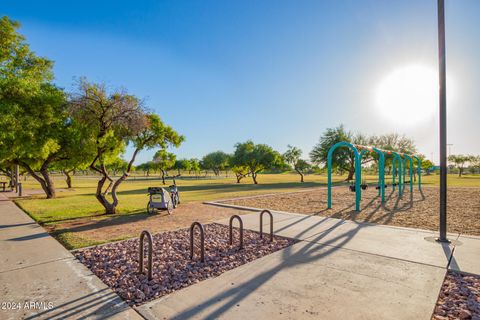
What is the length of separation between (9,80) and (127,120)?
18.2 ft

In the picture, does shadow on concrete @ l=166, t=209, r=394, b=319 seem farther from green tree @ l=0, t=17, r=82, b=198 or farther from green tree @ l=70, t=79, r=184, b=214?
→ green tree @ l=0, t=17, r=82, b=198

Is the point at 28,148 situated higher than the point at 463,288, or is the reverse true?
the point at 28,148

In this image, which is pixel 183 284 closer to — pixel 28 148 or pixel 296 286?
pixel 296 286

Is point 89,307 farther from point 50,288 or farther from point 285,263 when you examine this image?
point 285,263

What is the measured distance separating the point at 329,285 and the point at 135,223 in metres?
6.98

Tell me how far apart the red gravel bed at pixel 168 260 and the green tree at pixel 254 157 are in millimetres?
33263

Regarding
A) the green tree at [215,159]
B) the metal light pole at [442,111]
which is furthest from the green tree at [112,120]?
the green tree at [215,159]

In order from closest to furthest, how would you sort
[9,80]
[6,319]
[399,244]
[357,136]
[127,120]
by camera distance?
[6,319] < [399,244] < [127,120] < [9,80] < [357,136]

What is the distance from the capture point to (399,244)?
20.2ft

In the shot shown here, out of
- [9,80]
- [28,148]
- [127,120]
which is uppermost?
[9,80]

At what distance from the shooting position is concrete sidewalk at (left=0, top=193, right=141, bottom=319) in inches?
130

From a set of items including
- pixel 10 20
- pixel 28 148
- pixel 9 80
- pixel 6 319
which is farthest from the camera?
pixel 10 20

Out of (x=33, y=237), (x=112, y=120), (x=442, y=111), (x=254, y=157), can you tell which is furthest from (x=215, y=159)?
(x=442, y=111)

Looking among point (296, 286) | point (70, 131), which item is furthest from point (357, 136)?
point (296, 286)
